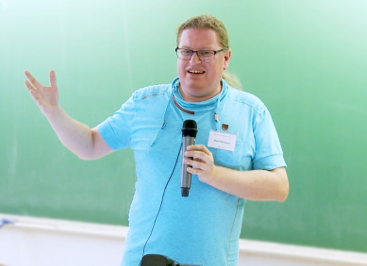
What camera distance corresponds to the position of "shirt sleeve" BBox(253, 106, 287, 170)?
54.6 inches

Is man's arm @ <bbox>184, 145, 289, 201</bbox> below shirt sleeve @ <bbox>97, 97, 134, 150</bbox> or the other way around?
below

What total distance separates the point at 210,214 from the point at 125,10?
151cm

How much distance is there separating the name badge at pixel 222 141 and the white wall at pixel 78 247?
0.96 m

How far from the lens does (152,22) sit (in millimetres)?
2289

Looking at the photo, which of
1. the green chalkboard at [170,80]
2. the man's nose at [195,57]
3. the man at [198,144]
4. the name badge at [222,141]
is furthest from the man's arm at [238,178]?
the green chalkboard at [170,80]

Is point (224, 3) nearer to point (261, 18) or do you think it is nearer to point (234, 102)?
point (261, 18)

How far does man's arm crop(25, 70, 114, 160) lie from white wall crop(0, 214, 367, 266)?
95 centimetres

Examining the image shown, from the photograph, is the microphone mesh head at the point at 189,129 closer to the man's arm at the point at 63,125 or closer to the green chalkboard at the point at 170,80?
the man's arm at the point at 63,125

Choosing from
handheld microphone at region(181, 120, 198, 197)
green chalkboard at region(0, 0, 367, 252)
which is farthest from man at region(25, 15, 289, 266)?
green chalkboard at region(0, 0, 367, 252)

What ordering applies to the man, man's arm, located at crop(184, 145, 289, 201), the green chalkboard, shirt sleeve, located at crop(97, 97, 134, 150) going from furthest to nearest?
the green chalkboard
shirt sleeve, located at crop(97, 97, 134, 150)
the man
man's arm, located at crop(184, 145, 289, 201)

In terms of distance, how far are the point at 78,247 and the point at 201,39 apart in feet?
5.63

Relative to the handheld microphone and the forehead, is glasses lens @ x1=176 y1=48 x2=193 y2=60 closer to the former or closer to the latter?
the forehead

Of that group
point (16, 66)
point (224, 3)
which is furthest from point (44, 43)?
point (224, 3)

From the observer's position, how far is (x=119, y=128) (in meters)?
1.57
